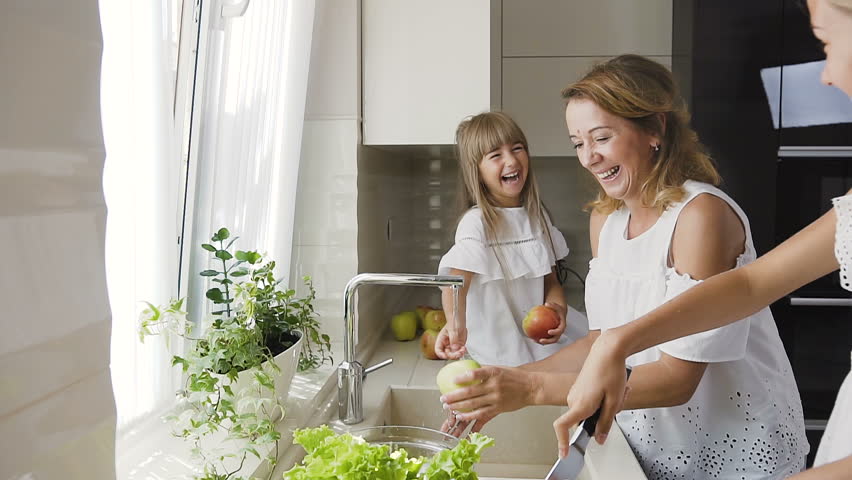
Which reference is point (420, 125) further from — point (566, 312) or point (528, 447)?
point (528, 447)

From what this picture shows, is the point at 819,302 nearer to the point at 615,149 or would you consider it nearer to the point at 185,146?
the point at 615,149

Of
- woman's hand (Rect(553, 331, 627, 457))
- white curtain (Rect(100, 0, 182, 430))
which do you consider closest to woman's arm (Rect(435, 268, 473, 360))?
white curtain (Rect(100, 0, 182, 430))

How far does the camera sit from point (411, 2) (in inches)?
59.2

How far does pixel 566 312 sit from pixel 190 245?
31.6 inches

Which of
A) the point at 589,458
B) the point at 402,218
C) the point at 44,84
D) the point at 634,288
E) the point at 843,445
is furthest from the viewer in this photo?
the point at 402,218

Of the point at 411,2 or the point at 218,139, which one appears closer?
the point at 218,139

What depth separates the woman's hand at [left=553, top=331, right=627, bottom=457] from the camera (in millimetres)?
641

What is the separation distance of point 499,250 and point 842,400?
0.84 meters

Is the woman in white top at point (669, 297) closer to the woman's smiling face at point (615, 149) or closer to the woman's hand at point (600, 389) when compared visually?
the woman's smiling face at point (615, 149)

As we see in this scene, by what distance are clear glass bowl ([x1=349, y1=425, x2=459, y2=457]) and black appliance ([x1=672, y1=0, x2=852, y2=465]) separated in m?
1.09

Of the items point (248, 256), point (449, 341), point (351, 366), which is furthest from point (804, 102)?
point (248, 256)

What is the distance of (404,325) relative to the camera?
186 centimetres

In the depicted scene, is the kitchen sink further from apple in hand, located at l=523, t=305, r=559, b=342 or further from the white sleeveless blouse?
the white sleeveless blouse

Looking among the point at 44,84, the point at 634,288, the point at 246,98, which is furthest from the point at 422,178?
the point at 44,84
